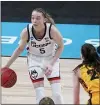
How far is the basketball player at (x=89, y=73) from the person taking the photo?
4246 millimetres

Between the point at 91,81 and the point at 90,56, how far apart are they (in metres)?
0.24

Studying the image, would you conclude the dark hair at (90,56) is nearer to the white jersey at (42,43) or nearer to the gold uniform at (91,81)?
the gold uniform at (91,81)

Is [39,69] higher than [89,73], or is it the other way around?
[89,73]

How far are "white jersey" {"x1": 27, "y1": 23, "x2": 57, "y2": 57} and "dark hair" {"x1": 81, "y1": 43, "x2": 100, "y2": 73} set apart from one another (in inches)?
54.1

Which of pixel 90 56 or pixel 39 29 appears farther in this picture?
pixel 39 29

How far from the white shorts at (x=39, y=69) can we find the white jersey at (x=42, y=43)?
0.06 m

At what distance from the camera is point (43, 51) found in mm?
5645

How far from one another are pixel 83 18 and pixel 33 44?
6224 millimetres

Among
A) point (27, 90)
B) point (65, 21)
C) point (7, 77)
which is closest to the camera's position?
point (7, 77)

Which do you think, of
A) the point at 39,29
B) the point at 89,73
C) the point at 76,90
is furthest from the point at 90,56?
the point at 39,29

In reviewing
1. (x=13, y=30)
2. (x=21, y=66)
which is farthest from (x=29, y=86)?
(x=13, y=30)

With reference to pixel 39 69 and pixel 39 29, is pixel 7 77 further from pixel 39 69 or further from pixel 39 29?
pixel 39 29

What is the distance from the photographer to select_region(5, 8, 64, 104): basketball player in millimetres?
5574

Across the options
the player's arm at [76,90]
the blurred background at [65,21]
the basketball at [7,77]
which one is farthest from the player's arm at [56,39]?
the blurred background at [65,21]
